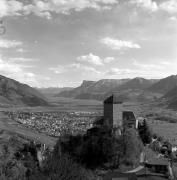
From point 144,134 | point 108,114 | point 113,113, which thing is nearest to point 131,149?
point 113,113

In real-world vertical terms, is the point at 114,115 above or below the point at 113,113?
below

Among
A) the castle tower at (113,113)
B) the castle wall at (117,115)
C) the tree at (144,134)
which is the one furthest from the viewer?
the tree at (144,134)

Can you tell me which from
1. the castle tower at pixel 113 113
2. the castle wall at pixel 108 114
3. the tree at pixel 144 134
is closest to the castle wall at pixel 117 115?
the castle tower at pixel 113 113

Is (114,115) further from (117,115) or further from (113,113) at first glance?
(117,115)

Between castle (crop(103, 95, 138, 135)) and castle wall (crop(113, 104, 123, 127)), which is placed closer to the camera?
castle (crop(103, 95, 138, 135))

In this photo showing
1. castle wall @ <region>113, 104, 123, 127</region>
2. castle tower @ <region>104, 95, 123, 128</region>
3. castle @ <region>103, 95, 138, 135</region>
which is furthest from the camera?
castle wall @ <region>113, 104, 123, 127</region>

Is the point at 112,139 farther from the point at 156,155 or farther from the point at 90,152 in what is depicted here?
the point at 156,155

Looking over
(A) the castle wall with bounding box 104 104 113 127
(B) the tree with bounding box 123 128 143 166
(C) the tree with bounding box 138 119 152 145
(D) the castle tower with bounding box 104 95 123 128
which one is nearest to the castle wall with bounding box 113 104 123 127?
(D) the castle tower with bounding box 104 95 123 128

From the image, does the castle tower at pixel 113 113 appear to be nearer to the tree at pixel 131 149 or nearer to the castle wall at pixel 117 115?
the castle wall at pixel 117 115

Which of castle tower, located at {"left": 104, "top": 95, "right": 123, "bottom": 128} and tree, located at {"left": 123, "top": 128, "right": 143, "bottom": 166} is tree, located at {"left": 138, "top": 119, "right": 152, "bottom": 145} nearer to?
castle tower, located at {"left": 104, "top": 95, "right": 123, "bottom": 128}

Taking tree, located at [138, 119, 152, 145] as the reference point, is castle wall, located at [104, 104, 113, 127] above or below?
above

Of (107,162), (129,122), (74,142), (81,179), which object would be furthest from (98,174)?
(81,179)
